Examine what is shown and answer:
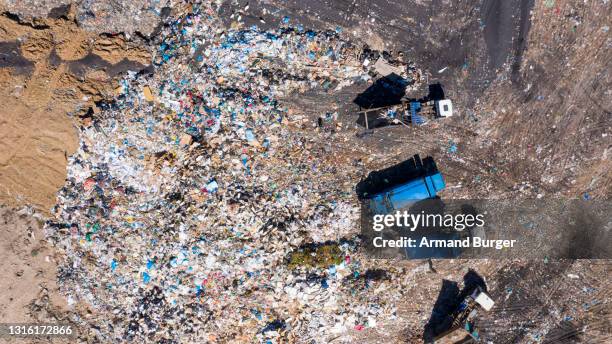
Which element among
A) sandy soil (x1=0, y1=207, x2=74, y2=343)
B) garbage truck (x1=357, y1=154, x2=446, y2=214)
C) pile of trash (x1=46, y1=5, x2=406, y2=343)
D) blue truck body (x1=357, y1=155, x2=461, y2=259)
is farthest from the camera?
sandy soil (x1=0, y1=207, x2=74, y2=343)

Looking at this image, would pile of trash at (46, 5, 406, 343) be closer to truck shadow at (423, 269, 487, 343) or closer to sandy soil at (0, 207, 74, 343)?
sandy soil at (0, 207, 74, 343)

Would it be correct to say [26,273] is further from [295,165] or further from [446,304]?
[446,304]

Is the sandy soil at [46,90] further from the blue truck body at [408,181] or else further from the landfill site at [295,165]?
the blue truck body at [408,181]

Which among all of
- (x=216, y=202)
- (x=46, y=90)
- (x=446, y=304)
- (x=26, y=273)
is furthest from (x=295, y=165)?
(x=26, y=273)

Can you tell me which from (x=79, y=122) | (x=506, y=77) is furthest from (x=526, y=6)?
(x=79, y=122)

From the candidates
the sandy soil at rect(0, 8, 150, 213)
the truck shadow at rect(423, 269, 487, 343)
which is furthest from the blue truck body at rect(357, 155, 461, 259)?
the sandy soil at rect(0, 8, 150, 213)

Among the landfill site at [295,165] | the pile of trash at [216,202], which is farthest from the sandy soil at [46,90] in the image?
the pile of trash at [216,202]
